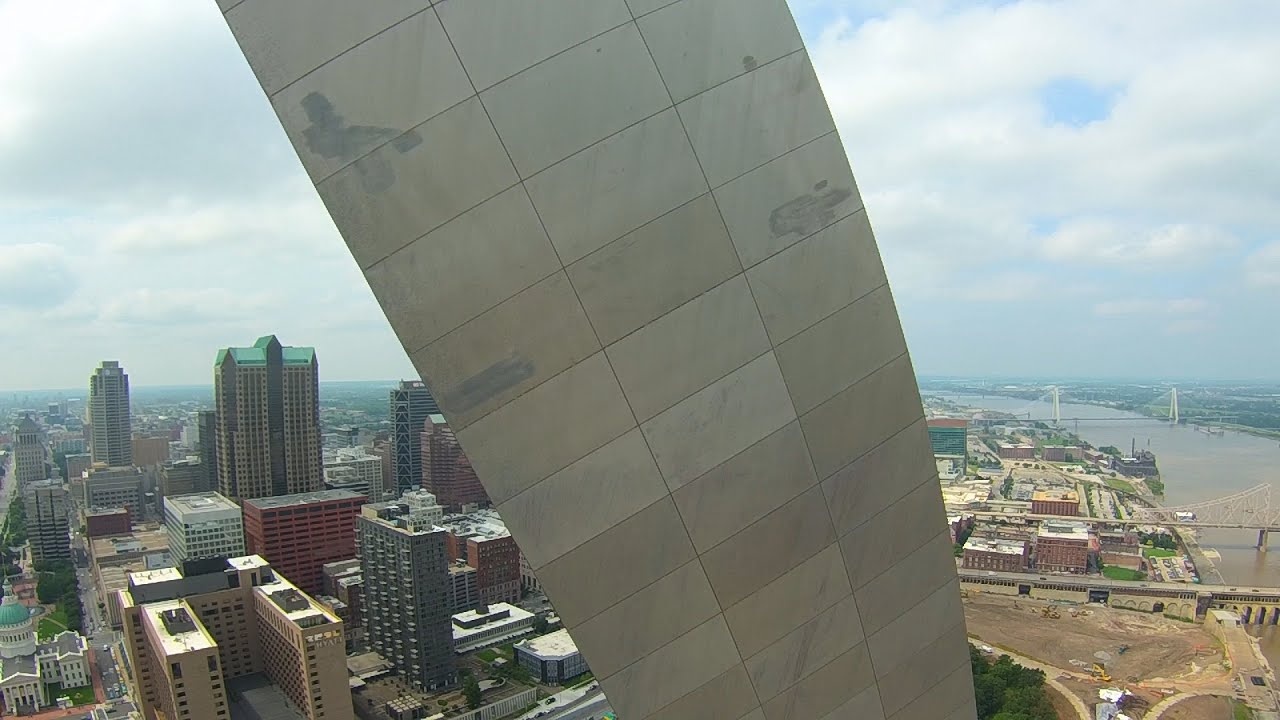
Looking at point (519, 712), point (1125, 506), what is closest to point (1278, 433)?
point (1125, 506)

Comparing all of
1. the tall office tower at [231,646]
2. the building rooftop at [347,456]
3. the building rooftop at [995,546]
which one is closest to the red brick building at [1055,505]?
the building rooftop at [995,546]

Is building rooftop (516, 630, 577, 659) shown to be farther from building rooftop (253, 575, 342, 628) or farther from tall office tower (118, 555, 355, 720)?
building rooftop (253, 575, 342, 628)

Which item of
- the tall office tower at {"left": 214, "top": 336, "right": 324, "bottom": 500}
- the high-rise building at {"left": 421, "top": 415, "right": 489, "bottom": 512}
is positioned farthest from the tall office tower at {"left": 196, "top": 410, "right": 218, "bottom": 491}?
the high-rise building at {"left": 421, "top": 415, "right": 489, "bottom": 512}

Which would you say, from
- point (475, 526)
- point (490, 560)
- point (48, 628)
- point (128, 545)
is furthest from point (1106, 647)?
point (128, 545)

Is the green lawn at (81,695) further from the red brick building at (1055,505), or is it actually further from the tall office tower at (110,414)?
the red brick building at (1055,505)

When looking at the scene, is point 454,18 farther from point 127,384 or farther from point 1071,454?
point 1071,454

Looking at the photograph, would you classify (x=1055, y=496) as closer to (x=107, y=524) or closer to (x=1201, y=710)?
(x=1201, y=710)

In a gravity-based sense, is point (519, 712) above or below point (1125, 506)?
above

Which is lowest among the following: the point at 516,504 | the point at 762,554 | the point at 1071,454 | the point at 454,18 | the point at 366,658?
the point at 1071,454
